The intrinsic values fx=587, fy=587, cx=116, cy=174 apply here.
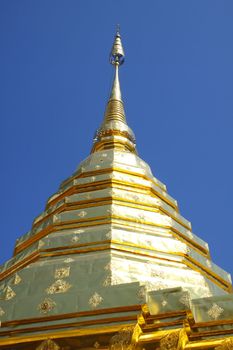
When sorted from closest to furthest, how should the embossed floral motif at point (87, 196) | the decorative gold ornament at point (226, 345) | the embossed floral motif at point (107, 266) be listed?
the decorative gold ornament at point (226, 345) < the embossed floral motif at point (107, 266) < the embossed floral motif at point (87, 196)

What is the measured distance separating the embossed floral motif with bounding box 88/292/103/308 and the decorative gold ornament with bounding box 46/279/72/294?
0.92 m

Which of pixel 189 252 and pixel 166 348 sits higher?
pixel 189 252

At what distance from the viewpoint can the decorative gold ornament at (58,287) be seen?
6.46 m

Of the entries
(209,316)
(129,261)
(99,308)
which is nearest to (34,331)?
(99,308)

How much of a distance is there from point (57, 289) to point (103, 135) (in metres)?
7.73

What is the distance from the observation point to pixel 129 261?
7.32 metres

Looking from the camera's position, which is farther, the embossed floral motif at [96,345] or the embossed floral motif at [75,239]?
the embossed floral motif at [75,239]

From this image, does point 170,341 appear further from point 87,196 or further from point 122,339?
point 87,196

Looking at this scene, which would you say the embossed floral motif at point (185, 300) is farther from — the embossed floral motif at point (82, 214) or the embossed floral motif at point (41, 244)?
the embossed floral motif at point (82, 214)

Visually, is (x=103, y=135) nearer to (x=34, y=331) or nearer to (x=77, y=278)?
(x=77, y=278)

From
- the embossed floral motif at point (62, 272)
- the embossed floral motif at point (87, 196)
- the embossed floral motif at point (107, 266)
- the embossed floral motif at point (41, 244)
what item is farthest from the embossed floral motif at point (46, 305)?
the embossed floral motif at point (87, 196)

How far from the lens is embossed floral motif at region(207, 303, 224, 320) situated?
5.19 m

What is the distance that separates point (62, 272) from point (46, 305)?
1.17 meters

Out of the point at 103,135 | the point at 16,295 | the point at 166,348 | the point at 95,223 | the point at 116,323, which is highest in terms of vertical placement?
the point at 103,135
